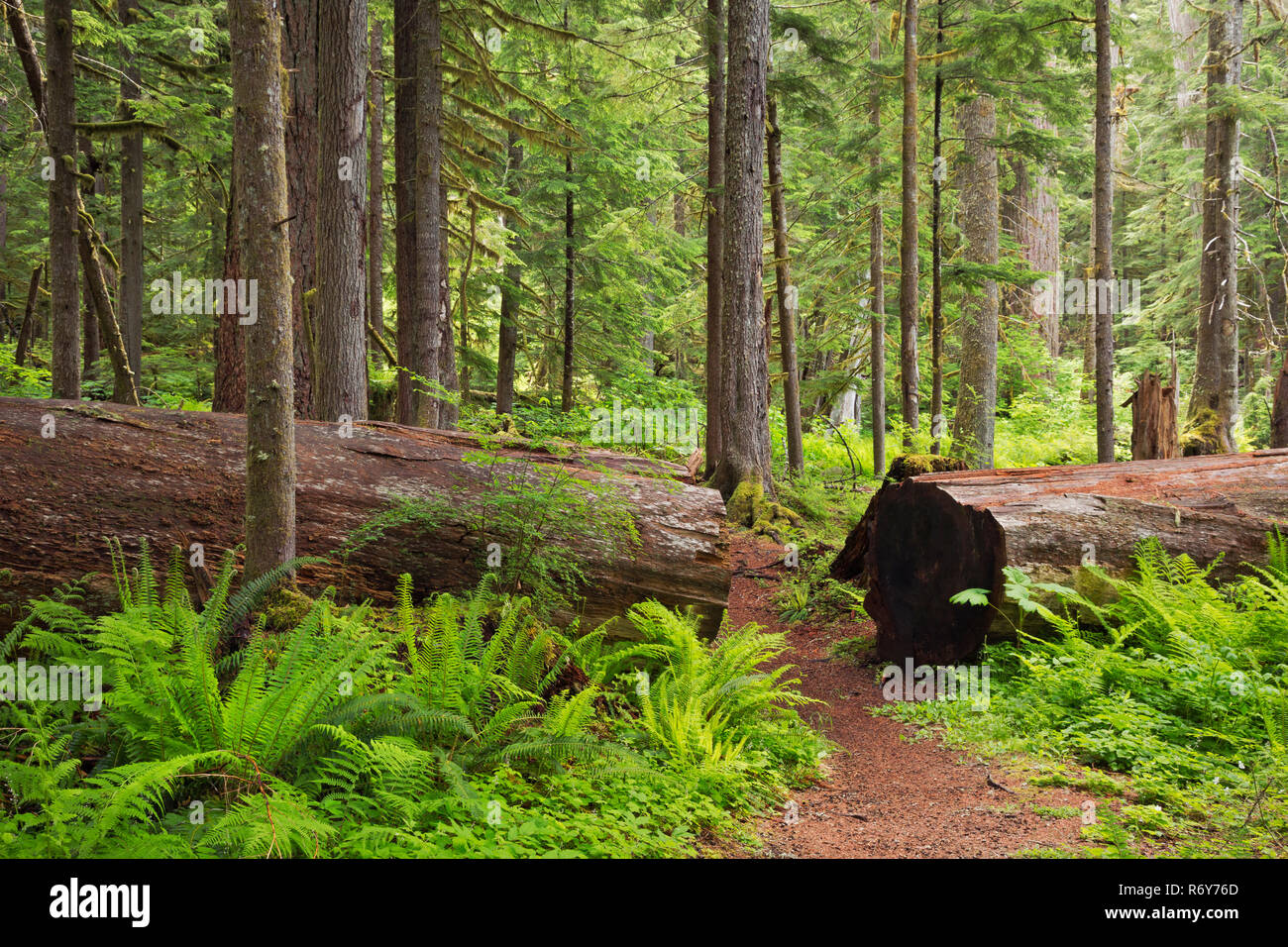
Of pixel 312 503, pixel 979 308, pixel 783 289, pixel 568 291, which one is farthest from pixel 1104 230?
pixel 312 503

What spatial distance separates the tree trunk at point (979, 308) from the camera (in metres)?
16.1

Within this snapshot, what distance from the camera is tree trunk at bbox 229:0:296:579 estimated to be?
471 cm

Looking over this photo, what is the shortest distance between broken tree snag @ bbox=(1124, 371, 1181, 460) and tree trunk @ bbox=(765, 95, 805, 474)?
19.2 feet

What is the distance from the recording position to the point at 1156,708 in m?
5.32

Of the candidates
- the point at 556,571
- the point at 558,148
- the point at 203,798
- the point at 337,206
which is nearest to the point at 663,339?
the point at 558,148

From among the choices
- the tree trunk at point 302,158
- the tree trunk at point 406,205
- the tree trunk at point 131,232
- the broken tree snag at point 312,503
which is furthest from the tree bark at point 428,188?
the tree trunk at point 131,232

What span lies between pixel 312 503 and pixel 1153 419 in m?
12.2

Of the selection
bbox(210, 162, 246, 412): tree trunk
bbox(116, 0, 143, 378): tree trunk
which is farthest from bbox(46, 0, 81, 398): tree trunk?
bbox(116, 0, 143, 378): tree trunk

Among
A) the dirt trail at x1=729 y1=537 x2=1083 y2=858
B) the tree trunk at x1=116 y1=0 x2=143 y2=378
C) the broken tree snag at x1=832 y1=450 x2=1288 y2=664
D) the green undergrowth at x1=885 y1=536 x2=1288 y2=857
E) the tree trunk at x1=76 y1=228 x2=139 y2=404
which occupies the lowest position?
the dirt trail at x1=729 y1=537 x2=1083 y2=858

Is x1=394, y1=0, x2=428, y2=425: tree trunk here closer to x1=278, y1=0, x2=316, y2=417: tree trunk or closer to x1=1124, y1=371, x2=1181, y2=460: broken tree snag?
x1=278, y1=0, x2=316, y2=417: tree trunk

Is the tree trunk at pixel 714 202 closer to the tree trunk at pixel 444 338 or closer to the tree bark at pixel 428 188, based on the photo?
the tree trunk at pixel 444 338

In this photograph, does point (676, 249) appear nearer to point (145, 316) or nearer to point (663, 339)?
point (663, 339)
